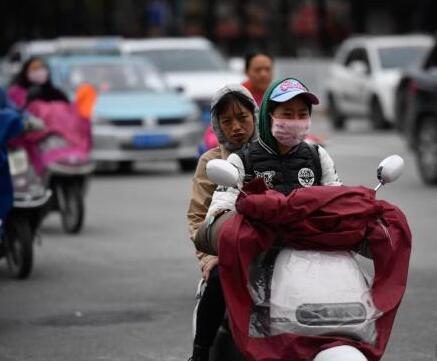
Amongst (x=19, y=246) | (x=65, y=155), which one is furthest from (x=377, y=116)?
(x=19, y=246)

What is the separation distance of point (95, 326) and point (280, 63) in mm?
31999

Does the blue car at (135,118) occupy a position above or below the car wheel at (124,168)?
above

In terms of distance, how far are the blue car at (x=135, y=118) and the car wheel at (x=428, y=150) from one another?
3500 millimetres

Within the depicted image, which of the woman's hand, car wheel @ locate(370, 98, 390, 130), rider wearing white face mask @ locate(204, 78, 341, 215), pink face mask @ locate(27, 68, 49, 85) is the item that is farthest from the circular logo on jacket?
car wheel @ locate(370, 98, 390, 130)

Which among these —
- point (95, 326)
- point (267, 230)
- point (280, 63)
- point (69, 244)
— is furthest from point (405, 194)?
point (280, 63)

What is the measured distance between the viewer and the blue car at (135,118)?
69.4ft

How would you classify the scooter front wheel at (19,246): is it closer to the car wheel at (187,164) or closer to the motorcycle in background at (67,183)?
the motorcycle in background at (67,183)

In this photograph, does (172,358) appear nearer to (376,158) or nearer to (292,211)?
(292,211)

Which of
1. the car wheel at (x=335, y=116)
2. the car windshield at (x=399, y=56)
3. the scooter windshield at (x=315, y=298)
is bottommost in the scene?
the car wheel at (x=335, y=116)

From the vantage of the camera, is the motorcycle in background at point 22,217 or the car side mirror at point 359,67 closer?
the motorcycle in background at point 22,217

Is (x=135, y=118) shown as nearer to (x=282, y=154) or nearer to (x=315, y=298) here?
(x=282, y=154)

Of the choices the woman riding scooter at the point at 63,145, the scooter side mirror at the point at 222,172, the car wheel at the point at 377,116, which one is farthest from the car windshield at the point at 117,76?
the scooter side mirror at the point at 222,172

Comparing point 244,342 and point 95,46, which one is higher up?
point 244,342

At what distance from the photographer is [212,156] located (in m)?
7.20
